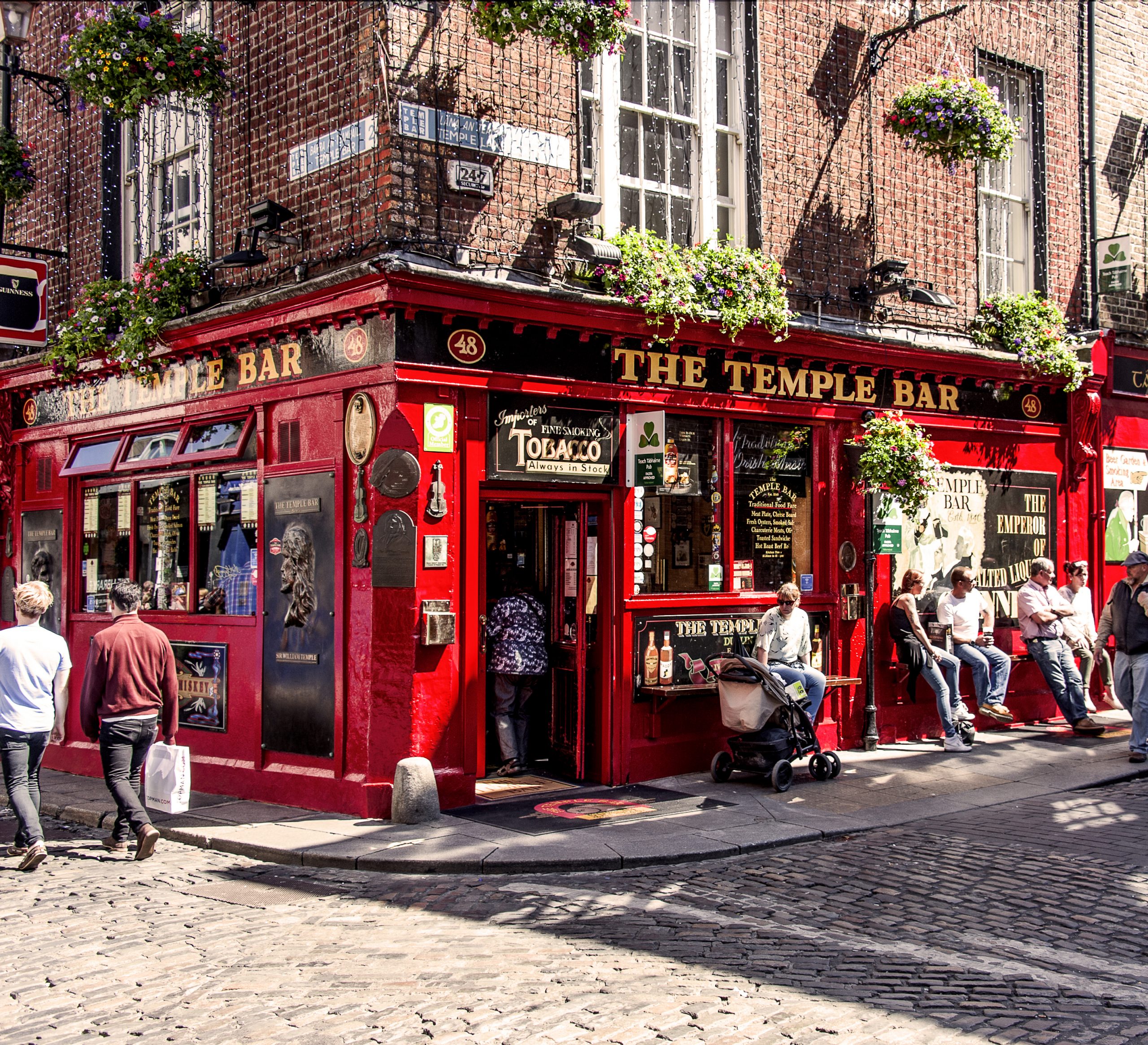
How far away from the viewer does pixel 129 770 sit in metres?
8.55

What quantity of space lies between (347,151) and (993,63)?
851cm

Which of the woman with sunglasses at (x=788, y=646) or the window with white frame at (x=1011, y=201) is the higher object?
the window with white frame at (x=1011, y=201)

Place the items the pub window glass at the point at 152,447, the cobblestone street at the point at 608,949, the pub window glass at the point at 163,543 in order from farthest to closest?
the pub window glass at the point at 152,447 → the pub window glass at the point at 163,543 → the cobblestone street at the point at 608,949

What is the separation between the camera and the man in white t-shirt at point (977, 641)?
12.6 metres

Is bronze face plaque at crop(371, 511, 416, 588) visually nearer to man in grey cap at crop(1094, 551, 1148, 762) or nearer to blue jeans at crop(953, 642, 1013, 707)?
blue jeans at crop(953, 642, 1013, 707)

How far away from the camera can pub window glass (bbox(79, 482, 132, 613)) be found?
12.5 metres

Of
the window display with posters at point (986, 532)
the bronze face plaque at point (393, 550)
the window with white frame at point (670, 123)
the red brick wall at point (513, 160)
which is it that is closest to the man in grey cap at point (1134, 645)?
the window display with posters at point (986, 532)

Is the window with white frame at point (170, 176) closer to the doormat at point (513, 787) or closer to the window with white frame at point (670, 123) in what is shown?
the window with white frame at point (670, 123)

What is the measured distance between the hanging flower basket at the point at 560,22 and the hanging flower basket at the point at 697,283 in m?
1.68

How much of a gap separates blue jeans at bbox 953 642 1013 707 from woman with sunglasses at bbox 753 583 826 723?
2627mm

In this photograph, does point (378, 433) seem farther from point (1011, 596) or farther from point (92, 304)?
point (1011, 596)

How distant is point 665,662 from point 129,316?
6252 mm

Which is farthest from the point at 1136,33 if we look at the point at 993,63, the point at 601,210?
the point at 601,210

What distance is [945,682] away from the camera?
39.9 feet
